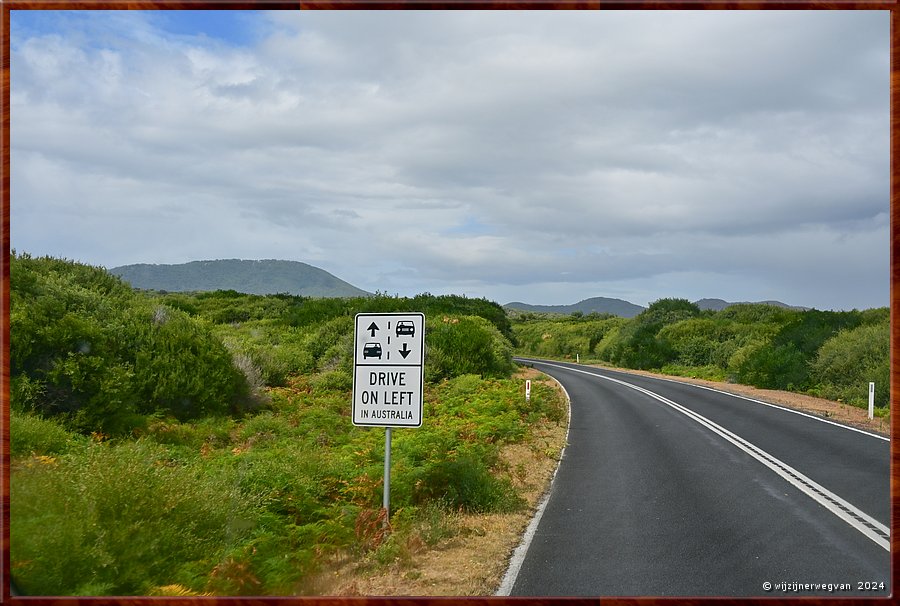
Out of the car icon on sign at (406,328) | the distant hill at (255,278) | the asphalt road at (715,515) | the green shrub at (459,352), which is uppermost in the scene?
the distant hill at (255,278)

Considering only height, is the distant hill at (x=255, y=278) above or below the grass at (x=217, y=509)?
above

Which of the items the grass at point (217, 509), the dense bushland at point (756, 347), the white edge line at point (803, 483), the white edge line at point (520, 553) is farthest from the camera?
the dense bushland at point (756, 347)

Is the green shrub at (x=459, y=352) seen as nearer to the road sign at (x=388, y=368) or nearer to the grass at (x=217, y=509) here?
the grass at (x=217, y=509)

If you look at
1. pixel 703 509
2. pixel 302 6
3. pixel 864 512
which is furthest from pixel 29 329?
pixel 864 512

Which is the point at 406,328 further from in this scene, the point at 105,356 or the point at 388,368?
the point at 105,356

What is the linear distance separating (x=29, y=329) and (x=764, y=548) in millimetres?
11984

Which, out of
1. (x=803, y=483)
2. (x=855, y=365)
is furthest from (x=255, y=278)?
(x=803, y=483)

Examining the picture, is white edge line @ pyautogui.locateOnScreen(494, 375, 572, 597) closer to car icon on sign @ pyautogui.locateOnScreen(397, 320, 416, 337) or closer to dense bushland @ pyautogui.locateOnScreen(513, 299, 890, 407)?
car icon on sign @ pyautogui.locateOnScreen(397, 320, 416, 337)

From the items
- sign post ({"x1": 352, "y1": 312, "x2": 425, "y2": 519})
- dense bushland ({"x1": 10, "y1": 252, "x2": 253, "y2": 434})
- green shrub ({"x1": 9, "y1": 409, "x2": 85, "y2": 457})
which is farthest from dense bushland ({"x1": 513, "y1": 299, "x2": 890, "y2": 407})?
green shrub ({"x1": 9, "y1": 409, "x2": 85, "y2": 457})

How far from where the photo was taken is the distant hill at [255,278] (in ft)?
146

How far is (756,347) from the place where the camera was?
3794cm

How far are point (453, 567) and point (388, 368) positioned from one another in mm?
2292

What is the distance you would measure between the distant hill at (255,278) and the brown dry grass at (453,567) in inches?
1210

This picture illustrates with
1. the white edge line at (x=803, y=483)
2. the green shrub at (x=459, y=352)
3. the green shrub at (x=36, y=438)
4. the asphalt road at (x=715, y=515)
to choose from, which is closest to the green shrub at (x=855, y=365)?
the asphalt road at (x=715, y=515)
